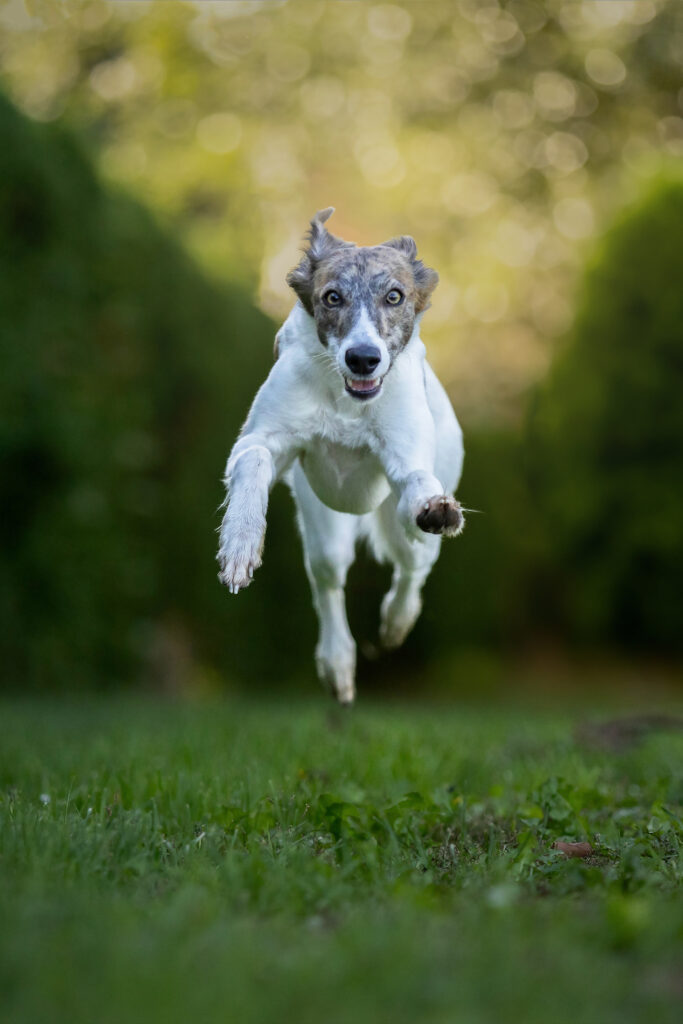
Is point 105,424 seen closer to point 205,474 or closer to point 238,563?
point 205,474

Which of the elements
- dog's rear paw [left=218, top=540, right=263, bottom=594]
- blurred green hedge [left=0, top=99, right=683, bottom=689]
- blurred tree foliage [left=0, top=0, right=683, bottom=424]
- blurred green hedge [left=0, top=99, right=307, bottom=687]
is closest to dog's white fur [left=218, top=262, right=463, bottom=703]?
dog's rear paw [left=218, top=540, right=263, bottom=594]

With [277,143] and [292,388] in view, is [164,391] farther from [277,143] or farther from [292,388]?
[277,143]

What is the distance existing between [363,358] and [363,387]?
0.10 meters

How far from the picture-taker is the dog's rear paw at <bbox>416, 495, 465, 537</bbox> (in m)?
3.20

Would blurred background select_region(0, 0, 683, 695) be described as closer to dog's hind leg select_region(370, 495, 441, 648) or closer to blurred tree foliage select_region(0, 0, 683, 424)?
blurred tree foliage select_region(0, 0, 683, 424)

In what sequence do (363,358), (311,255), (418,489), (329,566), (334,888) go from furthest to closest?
(329,566), (311,255), (418,489), (363,358), (334,888)

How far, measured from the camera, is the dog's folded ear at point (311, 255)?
367 centimetres

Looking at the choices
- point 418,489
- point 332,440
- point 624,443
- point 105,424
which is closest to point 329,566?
point 332,440

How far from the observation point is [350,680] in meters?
4.73

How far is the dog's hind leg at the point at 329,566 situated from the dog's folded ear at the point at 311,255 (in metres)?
0.87

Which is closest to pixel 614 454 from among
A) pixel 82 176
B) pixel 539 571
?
pixel 539 571

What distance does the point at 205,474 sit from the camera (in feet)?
35.7

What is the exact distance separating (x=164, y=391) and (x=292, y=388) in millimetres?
7544

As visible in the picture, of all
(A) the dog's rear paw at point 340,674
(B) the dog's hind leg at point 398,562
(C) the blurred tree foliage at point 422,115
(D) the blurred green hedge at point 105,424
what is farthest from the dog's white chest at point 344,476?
(C) the blurred tree foliage at point 422,115
